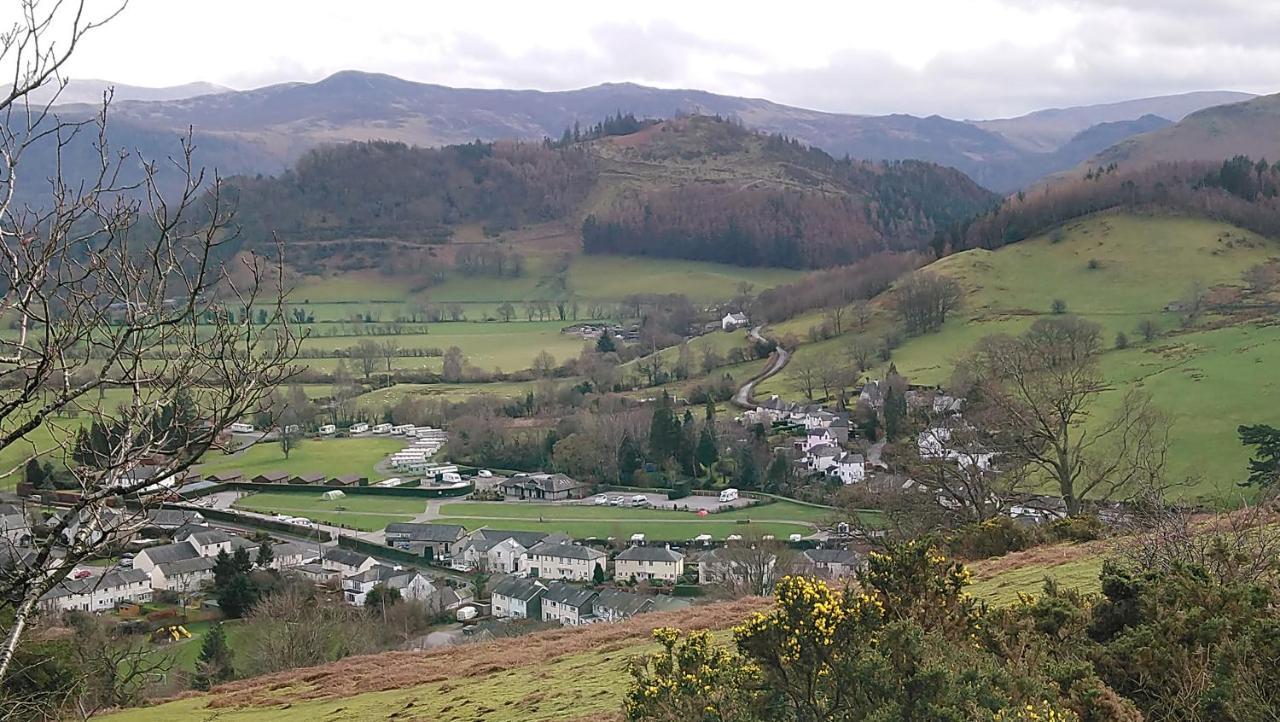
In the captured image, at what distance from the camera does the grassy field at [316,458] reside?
6250 cm

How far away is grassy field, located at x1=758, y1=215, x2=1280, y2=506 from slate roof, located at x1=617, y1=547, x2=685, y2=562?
19864mm

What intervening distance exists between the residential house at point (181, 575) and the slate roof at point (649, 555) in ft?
Answer: 57.4

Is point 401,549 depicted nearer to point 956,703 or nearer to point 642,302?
point 956,703

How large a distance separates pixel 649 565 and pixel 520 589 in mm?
6365

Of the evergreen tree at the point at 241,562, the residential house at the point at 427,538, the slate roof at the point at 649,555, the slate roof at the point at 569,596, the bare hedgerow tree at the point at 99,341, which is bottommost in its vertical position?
the residential house at the point at 427,538

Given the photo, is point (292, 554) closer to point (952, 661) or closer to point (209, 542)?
point (209, 542)

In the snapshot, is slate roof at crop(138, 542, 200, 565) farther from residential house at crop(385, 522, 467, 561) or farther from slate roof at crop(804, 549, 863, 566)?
slate roof at crop(804, 549, 863, 566)

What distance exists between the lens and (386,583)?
128 feet

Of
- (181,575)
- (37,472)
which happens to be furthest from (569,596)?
(37,472)

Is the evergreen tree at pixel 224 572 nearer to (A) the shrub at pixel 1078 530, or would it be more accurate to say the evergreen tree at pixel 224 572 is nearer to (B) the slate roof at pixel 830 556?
(B) the slate roof at pixel 830 556

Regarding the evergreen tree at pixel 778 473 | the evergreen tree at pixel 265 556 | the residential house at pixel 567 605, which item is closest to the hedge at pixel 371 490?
the evergreen tree at pixel 265 556

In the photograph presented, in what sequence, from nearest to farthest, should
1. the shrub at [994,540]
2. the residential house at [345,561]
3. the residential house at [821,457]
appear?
the shrub at [994,540] → the residential house at [345,561] → the residential house at [821,457]

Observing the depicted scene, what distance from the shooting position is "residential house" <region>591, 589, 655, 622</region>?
3372cm

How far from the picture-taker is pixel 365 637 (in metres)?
29.0
